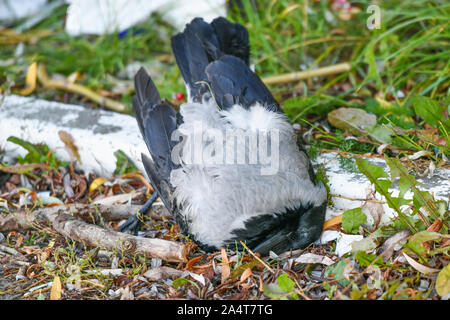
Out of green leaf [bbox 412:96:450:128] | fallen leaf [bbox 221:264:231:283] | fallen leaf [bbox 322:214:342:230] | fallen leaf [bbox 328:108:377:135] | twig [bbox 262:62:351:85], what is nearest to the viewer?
fallen leaf [bbox 221:264:231:283]

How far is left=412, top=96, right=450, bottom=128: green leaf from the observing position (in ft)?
9.80

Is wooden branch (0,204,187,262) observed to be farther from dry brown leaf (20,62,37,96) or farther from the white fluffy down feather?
dry brown leaf (20,62,37,96)

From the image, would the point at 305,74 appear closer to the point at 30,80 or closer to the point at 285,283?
the point at 285,283

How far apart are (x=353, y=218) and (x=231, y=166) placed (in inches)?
27.5

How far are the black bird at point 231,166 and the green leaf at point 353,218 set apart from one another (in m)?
0.13

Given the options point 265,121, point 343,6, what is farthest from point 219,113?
point 343,6

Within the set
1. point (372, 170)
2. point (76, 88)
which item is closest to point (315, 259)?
point (372, 170)

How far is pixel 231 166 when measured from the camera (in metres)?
2.72

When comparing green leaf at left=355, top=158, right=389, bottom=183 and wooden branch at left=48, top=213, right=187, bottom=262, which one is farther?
wooden branch at left=48, top=213, right=187, bottom=262

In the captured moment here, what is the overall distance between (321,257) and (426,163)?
0.87m

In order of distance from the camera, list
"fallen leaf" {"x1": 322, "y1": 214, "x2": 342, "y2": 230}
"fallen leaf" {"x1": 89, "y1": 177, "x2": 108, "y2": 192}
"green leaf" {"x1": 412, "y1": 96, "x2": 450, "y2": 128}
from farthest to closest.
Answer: "fallen leaf" {"x1": 89, "y1": 177, "x2": 108, "y2": 192}, "green leaf" {"x1": 412, "y1": 96, "x2": 450, "y2": 128}, "fallen leaf" {"x1": 322, "y1": 214, "x2": 342, "y2": 230}

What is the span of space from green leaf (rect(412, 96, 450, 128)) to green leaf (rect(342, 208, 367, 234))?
0.75 metres

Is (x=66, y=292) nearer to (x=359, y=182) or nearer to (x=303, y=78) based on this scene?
(x=359, y=182)

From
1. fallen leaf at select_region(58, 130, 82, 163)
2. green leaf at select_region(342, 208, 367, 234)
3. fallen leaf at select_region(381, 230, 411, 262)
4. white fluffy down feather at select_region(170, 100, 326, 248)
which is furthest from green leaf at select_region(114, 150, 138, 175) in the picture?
fallen leaf at select_region(381, 230, 411, 262)
